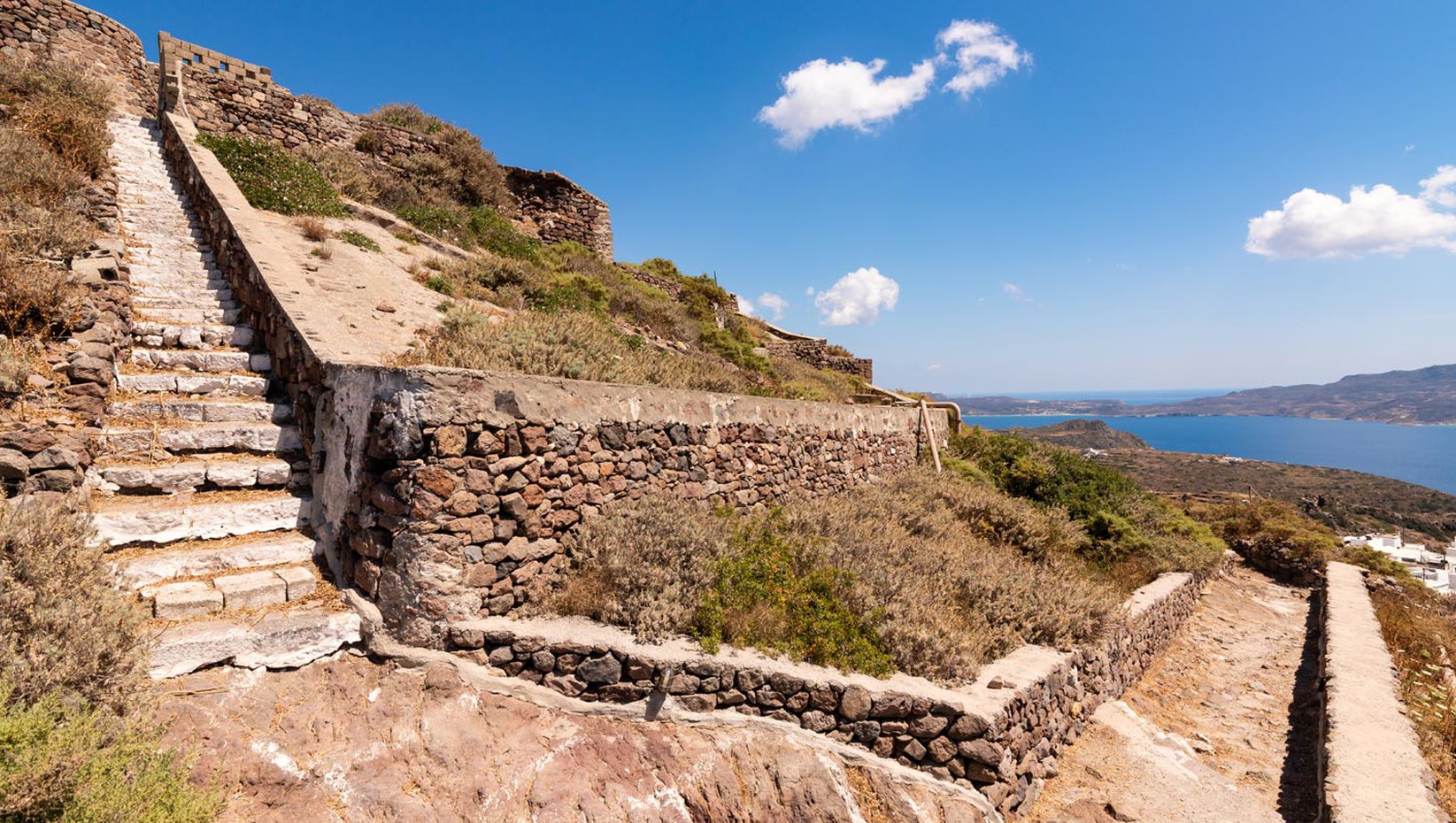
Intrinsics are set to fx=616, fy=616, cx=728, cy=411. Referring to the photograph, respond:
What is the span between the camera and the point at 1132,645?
750 centimetres

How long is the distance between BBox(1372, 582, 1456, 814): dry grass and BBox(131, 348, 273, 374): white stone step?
38.4ft

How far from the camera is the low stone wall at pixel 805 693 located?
438cm

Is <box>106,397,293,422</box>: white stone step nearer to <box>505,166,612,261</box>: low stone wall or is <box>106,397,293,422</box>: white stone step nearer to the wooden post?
the wooden post

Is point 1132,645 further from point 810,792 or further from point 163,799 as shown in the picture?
point 163,799

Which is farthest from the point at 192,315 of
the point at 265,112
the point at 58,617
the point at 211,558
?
the point at 265,112

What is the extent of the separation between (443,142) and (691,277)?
28.9 ft

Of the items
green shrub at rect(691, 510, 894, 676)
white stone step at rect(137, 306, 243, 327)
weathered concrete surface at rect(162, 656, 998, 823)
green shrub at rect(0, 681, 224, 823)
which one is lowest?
weathered concrete surface at rect(162, 656, 998, 823)

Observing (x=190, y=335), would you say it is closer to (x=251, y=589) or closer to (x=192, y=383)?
(x=192, y=383)

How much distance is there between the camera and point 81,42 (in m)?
14.7

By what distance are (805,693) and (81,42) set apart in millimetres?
21796

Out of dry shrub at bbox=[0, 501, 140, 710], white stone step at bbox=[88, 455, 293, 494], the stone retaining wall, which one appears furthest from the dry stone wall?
dry shrub at bbox=[0, 501, 140, 710]

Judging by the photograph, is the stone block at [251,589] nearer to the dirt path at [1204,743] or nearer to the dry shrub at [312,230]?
the dirt path at [1204,743]

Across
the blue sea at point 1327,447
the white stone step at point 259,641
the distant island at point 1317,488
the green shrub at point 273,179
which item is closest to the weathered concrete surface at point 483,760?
the white stone step at point 259,641

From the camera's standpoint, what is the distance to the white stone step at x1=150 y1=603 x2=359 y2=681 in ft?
11.8
